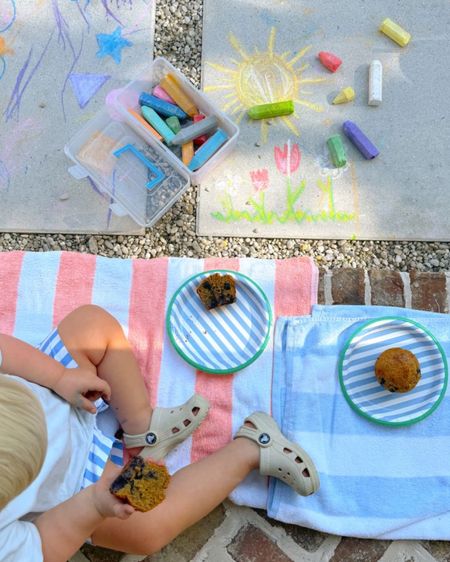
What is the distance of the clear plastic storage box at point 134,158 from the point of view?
5.66ft

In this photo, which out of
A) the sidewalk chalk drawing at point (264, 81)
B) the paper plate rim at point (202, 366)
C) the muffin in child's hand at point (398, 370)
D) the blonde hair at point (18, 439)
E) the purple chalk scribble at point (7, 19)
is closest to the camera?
the blonde hair at point (18, 439)

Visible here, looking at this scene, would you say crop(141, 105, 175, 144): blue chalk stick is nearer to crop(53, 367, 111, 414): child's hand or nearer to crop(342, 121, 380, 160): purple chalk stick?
crop(342, 121, 380, 160): purple chalk stick

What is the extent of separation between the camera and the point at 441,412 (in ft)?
4.87

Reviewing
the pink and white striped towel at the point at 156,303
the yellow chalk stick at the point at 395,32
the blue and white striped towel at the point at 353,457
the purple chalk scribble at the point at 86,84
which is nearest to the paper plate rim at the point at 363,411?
the blue and white striped towel at the point at 353,457

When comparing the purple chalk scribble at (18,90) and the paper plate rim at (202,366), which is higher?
the purple chalk scribble at (18,90)

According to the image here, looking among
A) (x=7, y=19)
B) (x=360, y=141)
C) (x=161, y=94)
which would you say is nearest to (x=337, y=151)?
(x=360, y=141)

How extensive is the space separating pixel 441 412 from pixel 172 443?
2.23ft

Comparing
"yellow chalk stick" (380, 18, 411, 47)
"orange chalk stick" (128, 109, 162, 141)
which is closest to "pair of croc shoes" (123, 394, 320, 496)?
"orange chalk stick" (128, 109, 162, 141)

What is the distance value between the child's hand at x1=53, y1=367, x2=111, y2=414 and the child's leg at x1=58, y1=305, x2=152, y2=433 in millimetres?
74

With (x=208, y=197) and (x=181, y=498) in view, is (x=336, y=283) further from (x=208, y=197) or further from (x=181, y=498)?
(x=181, y=498)

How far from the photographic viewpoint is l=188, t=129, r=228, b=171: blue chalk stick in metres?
1.70

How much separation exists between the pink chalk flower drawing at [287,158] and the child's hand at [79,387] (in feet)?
2.72

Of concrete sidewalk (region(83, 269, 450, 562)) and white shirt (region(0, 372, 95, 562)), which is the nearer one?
white shirt (region(0, 372, 95, 562))

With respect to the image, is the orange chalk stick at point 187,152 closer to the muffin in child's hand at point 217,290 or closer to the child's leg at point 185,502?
the muffin in child's hand at point 217,290
